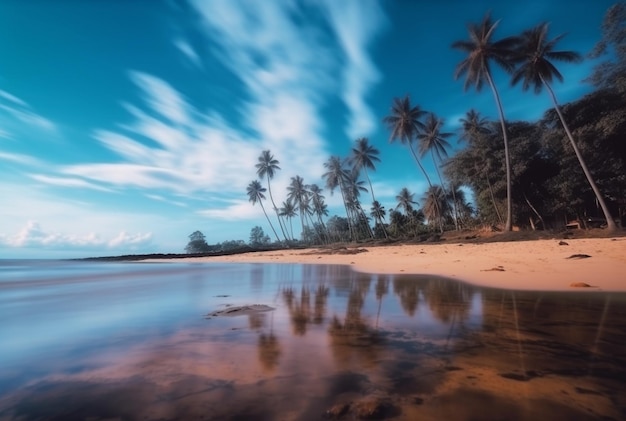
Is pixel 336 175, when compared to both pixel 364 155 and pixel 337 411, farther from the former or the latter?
pixel 337 411

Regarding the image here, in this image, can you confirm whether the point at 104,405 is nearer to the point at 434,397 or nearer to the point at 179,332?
the point at 179,332

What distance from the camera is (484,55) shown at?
25.7 meters

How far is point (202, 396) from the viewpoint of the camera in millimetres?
2514

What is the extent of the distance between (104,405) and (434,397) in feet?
8.40

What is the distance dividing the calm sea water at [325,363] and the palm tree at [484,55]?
78.4ft

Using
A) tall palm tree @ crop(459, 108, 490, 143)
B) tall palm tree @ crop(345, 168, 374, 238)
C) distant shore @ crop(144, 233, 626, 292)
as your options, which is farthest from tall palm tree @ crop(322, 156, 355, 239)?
distant shore @ crop(144, 233, 626, 292)

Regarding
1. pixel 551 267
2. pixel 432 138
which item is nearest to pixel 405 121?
pixel 432 138

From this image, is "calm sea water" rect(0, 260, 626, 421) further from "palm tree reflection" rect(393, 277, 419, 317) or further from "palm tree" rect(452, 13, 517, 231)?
"palm tree" rect(452, 13, 517, 231)

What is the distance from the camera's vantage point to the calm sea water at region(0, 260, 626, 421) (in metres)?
2.29

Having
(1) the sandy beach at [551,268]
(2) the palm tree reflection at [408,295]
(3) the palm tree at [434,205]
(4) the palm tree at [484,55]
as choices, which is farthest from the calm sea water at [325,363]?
(3) the palm tree at [434,205]

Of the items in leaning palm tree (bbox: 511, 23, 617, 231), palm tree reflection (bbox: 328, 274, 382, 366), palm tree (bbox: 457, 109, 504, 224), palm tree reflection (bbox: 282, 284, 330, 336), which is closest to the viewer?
palm tree reflection (bbox: 328, 274, 382, 366)

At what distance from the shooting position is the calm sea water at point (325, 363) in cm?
229

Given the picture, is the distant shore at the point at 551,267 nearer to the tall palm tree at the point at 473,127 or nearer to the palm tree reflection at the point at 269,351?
the palm tree reflection at the point at 269,351

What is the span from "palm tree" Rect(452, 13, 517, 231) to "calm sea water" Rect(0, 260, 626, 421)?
78.4ft
